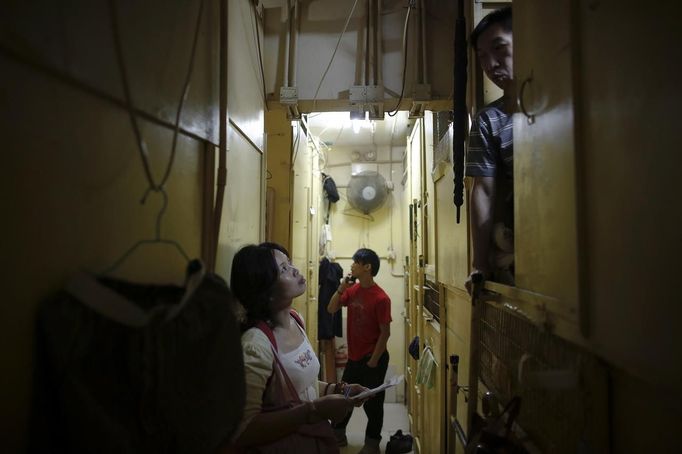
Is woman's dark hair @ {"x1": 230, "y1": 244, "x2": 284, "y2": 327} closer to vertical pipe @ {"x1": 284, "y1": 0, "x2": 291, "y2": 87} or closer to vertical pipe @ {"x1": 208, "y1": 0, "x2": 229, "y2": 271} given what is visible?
vertical pipe @ {"x1": 208, "y1": 0, "x2": 229, "y2": 271}

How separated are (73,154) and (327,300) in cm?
417

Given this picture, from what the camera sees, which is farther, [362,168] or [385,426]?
[362,168]

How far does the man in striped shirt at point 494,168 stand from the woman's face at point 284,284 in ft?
2.20

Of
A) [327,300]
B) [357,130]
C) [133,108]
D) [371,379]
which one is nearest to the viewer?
[133,108]

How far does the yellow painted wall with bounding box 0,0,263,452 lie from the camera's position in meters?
0.58

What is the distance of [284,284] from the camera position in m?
1.58

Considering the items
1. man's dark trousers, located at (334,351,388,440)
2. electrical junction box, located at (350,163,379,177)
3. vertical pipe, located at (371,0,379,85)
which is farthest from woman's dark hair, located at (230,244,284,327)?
electrical junction box, located at (350,163,379,177)

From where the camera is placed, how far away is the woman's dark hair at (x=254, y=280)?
4.94ft

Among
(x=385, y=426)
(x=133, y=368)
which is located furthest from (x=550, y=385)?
(x=385, y=426)

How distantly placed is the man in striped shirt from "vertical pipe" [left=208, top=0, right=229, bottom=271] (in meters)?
0.84

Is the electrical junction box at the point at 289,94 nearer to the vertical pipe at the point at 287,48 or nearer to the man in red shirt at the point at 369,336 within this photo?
the vertical pipe at the point at 287,48

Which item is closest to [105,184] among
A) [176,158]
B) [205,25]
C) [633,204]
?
[176,158]

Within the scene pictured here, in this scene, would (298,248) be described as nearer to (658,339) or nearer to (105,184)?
(105,184)

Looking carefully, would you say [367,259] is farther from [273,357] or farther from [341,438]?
[273,357]
